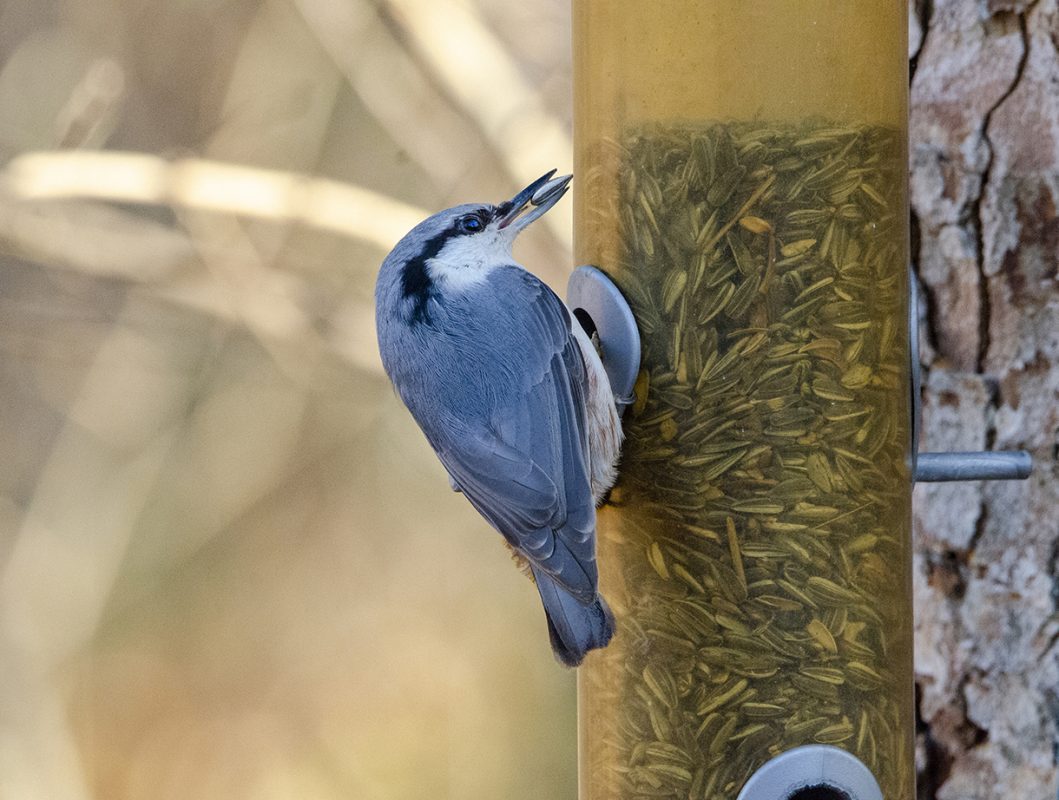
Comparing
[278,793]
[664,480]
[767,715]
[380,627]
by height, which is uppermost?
[664,480]

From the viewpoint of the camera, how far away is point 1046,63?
1966 millimetres

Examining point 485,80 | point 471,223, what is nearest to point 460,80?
point 485,80

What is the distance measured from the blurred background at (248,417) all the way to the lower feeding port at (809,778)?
215 cm

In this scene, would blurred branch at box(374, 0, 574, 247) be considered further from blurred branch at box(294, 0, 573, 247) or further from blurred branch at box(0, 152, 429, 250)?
blurred branch at box(0, 152, 429, 250)

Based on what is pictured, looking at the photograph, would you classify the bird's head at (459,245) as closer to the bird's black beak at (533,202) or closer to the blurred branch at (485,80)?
the bird's black beak at (533,202)

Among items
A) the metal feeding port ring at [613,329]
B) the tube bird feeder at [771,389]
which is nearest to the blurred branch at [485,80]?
the metal feeding port ring at [613,329]

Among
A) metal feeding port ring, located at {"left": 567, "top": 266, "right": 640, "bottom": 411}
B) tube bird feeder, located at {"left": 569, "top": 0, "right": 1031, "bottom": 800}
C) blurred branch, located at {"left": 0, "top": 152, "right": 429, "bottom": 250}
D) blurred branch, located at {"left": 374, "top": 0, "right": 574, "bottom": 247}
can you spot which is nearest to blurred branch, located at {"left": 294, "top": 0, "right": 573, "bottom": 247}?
blurred branch, located at {"left": 374, "top": 0, "right": 574, "bottom": 247}

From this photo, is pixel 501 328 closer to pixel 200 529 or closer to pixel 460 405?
pixel 460 405

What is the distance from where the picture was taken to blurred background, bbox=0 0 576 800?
367cm

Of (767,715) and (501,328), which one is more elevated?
(501,328)

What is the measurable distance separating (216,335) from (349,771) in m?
1.37

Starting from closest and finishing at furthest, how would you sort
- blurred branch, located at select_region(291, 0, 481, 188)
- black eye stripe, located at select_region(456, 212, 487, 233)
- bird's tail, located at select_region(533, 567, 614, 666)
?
bird's tail, located at select_region(533, 567, 614, 666) → black eye stripe, located at select_region(456, 212, 487, 233) → blurred branch, located at select_region(291, 0, 481, 188)

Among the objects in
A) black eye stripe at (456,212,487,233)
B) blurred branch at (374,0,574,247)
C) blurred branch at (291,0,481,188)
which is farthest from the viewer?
blurred branch at (291,0,481,188)

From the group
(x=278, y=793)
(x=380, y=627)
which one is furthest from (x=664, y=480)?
(x=278, y=793)
